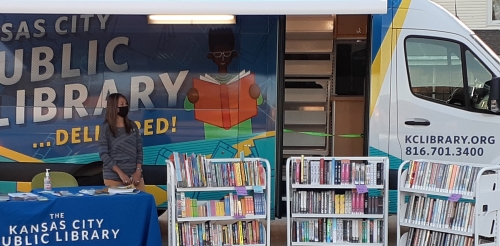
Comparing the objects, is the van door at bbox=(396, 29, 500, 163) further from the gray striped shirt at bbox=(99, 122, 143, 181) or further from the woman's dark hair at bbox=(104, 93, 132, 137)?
the woman's dark hair at bbox=(104, 93, 132, 137)

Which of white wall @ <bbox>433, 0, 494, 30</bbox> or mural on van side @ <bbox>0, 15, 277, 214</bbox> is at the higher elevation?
white wall @ <bbox>433, 0, 494, 30</bbox>

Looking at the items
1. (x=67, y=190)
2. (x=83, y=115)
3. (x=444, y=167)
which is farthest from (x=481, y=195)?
(x=83, y=115)

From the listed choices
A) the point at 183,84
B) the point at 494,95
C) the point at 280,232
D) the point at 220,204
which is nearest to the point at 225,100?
the point at 183,84

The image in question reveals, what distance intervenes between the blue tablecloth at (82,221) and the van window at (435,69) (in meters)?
3.09

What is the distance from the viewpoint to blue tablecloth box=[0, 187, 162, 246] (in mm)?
5293

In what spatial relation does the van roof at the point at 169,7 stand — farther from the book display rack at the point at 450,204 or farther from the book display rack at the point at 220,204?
the book display rack at the point at 450,204

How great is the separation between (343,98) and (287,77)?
35.9 inches

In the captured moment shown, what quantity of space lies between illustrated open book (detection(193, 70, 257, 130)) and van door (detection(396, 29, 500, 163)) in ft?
5.06

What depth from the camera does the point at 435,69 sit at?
23.0 ft

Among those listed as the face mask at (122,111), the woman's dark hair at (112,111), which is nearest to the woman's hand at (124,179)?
the woman's dark hair at (112,111)

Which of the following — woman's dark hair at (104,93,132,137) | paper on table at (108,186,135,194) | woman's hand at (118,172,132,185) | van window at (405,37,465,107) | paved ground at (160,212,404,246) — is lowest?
paved ground at (160,212,404,246)

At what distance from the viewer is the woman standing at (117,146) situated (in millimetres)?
6488

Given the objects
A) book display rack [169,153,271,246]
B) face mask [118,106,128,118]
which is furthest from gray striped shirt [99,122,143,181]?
book display rack [169,153,271,246]

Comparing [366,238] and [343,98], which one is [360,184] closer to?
[366,238]
